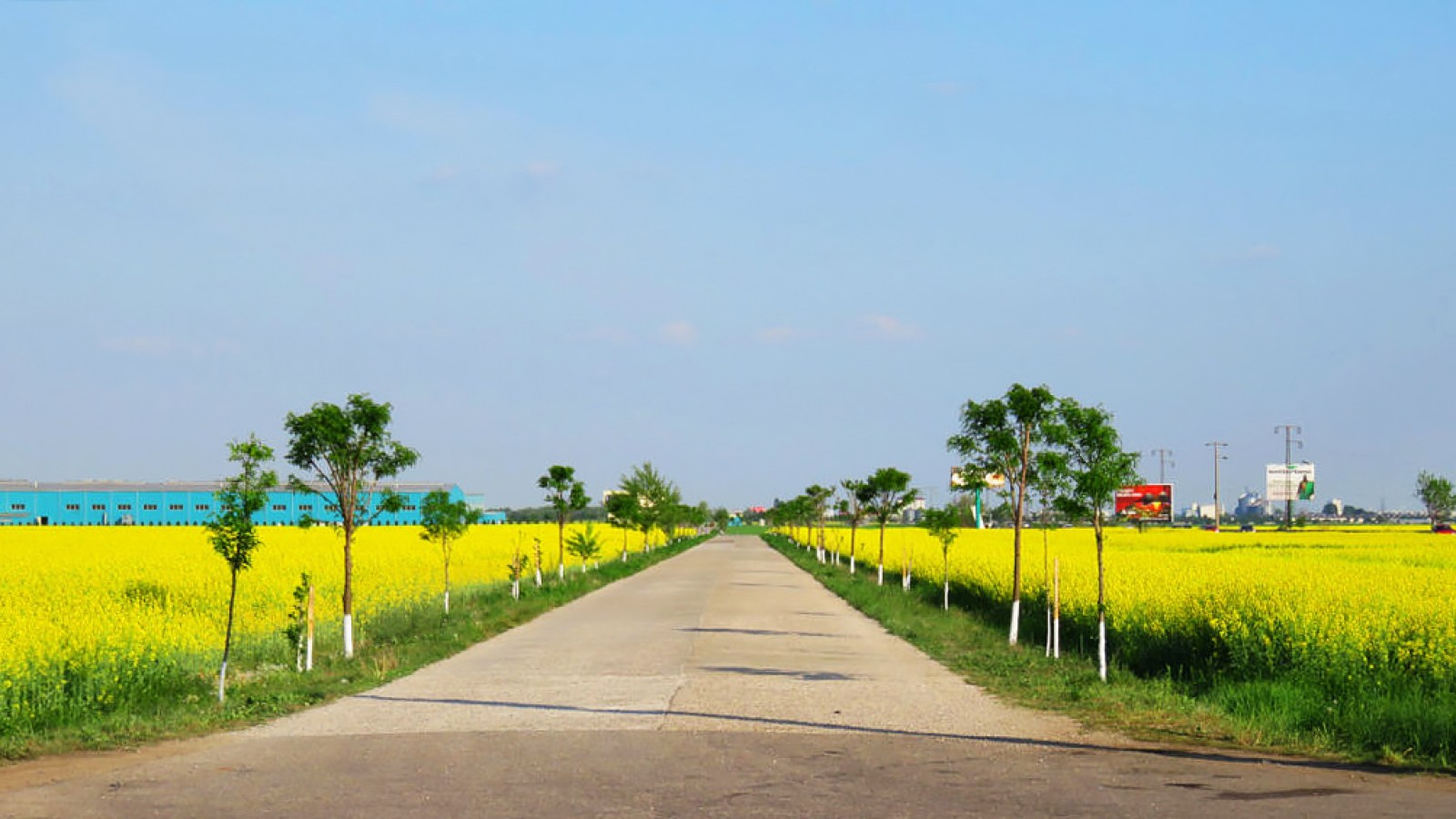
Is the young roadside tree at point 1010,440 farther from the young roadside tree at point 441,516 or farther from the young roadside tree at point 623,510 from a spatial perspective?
the young roadside tree at point 623,510

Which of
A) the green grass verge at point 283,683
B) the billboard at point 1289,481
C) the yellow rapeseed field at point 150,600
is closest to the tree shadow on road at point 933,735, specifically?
the green grass verge at point 283,683

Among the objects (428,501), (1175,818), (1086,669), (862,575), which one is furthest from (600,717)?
(862,575)

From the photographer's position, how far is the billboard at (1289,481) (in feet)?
429

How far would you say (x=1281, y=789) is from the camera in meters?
8.81

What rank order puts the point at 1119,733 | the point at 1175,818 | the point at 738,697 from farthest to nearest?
the point at 738,697 < the point at 1119,733 < the point at 1175,818

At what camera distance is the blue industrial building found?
123 m

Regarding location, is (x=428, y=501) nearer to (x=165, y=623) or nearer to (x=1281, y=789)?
(x=165, y=623)

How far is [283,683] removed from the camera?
1496 centimetres

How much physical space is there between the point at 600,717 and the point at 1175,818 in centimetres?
605

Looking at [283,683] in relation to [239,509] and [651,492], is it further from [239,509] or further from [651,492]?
[651,492]

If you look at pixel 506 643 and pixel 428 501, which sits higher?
pixel 428 501

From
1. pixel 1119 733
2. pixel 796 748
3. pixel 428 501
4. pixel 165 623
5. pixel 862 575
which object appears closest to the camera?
pixel 796 748

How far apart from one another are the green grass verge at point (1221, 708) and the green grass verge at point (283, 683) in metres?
7.79

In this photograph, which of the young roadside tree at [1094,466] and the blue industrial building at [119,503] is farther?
the blue industrial building at [119,503]
